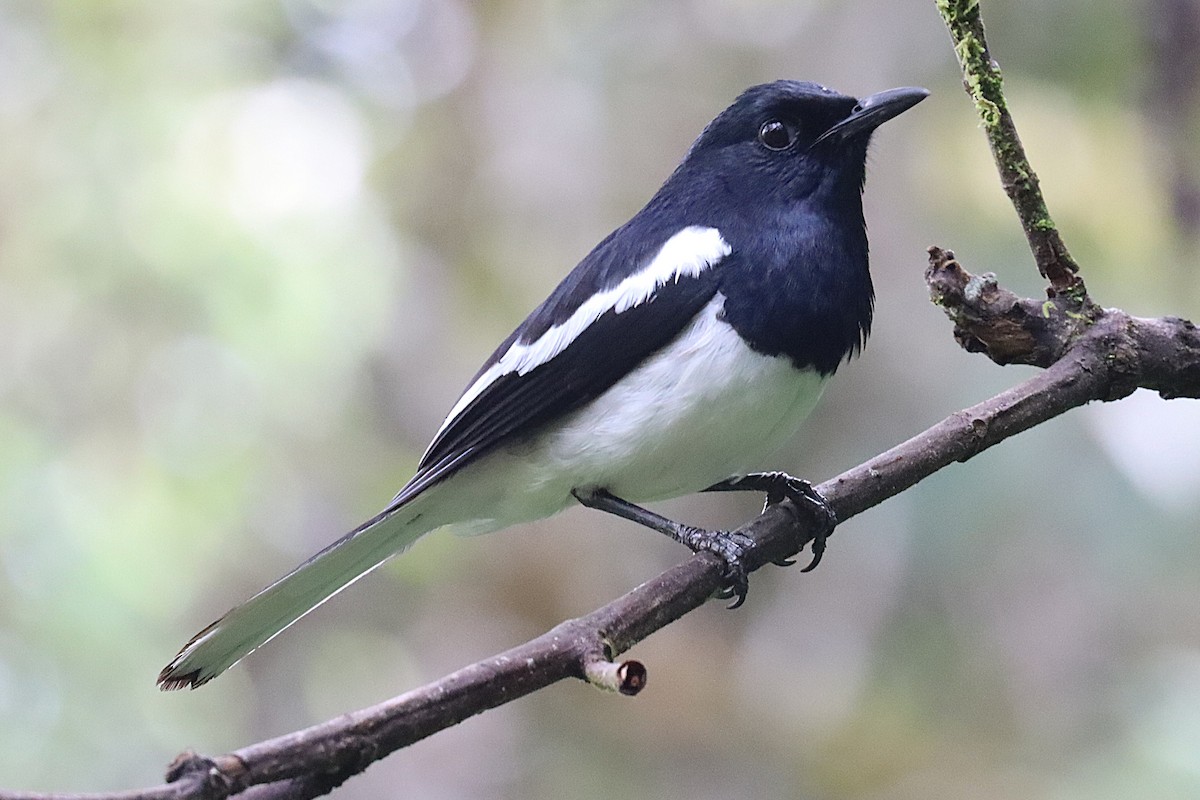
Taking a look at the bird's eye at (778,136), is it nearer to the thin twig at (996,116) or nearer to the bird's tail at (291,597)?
the thin twig at (996,116)

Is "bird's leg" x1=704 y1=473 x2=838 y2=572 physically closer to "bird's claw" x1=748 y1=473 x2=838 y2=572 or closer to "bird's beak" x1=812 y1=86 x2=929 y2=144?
"bird's claw" x1=748 y1=473 x2=838 y2=572

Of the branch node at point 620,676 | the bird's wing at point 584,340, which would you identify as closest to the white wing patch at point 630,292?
the bird's wing at point 584,340

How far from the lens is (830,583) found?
4184 mm

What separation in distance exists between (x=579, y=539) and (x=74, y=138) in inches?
103

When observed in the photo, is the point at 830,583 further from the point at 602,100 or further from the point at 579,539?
the point at 602,100

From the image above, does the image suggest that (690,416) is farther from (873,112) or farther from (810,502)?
(873,112)

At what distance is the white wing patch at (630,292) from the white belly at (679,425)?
0.39ft

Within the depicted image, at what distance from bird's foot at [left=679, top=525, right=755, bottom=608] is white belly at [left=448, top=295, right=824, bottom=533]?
0.56 ft

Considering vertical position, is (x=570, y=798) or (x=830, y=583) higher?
(x=830, y=583)

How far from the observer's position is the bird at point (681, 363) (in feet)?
7.61

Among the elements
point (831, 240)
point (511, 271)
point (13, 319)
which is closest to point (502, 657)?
point (831, 240)

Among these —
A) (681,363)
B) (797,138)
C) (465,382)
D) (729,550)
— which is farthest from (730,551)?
(465,382)

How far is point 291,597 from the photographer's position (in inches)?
89.6

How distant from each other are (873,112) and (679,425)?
0.80m
